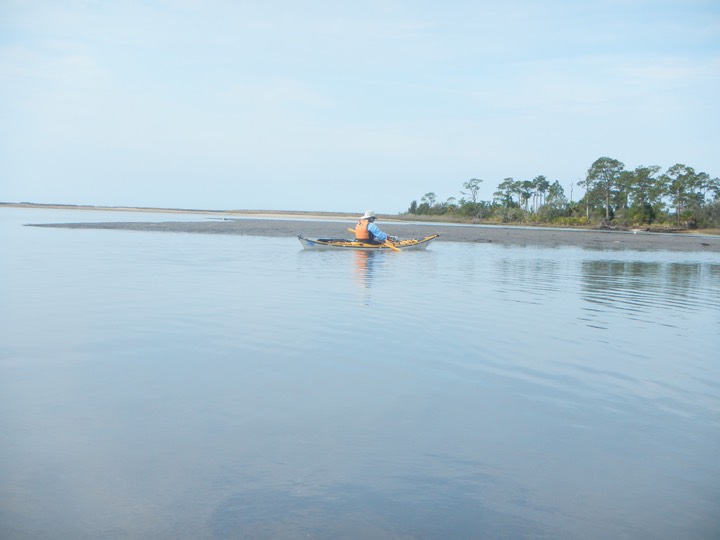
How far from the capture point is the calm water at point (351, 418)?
4.24m

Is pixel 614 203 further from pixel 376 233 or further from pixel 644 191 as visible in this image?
pixel 376 233

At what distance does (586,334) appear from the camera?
10.6 metres

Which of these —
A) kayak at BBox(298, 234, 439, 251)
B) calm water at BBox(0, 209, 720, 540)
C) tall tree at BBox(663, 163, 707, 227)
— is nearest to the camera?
calm water at BBox(0, 209, 720, 540)

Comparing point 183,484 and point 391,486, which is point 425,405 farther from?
point 183,484

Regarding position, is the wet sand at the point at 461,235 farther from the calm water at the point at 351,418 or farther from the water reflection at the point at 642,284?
the calm water at the point at 351,418

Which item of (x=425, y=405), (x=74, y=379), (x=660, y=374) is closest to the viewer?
(x=425, y=405)

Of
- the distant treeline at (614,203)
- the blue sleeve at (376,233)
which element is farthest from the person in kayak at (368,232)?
the distant treeline at (614,203)

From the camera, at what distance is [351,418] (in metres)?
6.12

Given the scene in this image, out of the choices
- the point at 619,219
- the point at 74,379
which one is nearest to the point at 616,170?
the point at 619,219

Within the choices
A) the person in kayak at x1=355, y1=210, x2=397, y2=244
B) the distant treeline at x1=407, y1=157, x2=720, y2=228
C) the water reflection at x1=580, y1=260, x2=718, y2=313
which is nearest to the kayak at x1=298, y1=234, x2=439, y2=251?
the person in kayak at x1=355, y1=210, x2=397, y2=244

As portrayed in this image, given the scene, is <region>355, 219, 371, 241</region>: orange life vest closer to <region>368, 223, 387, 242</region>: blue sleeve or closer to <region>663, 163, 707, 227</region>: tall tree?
<region>368, 223, 387, 242</region>: blue sleeve

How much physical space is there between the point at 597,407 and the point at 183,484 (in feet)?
13.9

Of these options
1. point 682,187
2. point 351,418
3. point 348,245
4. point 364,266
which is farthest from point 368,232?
point 682,187

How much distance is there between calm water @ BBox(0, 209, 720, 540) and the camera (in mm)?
4238
